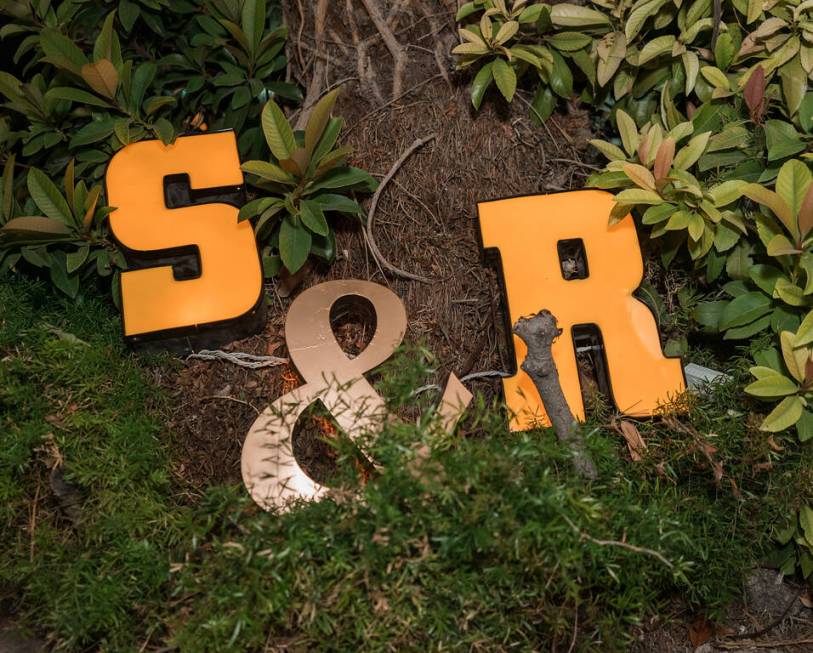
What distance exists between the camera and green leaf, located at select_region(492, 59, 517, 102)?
2521 mm

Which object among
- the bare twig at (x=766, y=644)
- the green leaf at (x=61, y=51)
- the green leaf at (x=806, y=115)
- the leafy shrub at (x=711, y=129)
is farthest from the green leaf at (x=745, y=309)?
the green leaf at (x=61, y=51)

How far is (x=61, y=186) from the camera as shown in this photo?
8.51 feet

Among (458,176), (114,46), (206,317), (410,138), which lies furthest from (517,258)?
(114,46)

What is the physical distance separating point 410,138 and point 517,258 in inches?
23.0

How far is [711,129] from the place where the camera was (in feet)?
8.19

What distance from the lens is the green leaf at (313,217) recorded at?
92.3 inches

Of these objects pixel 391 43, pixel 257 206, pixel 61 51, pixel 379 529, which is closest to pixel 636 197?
pixel 391 43

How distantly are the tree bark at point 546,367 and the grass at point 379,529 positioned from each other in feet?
0.25

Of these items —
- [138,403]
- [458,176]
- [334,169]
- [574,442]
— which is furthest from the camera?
[458,176]

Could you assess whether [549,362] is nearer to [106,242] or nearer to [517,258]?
[517,258]

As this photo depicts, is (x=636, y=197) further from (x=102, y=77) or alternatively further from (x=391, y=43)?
(x=102, y=77)

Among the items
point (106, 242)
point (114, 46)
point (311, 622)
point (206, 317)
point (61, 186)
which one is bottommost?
point (311, 622)

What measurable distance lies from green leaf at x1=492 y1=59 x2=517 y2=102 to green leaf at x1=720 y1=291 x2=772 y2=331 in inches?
36.4

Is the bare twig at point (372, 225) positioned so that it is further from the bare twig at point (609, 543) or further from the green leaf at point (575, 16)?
the bare twig at point (609, 543)
